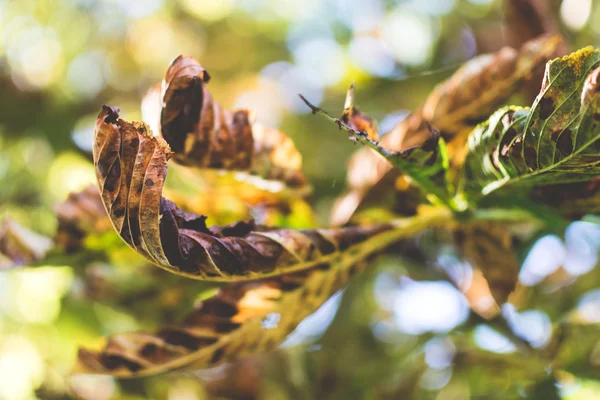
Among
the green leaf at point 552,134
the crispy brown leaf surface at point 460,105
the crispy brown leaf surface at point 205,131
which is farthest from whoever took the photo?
the crispy brown leaf surface at point 460,105

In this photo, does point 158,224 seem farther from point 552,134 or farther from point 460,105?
point 460,105

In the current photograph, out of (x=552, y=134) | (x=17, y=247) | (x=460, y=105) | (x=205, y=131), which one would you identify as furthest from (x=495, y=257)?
(x=17, y=247)

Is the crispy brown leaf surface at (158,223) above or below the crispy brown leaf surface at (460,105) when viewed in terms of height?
below

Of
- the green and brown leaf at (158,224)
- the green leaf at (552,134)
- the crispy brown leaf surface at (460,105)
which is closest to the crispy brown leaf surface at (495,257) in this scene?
the crispy brown leaf surface at (460,105)

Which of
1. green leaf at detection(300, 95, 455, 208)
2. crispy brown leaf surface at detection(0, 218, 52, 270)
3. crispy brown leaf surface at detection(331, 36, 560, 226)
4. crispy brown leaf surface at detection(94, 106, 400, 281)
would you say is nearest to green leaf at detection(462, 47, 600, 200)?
green leaf at detection(300, 95, 455, 208)

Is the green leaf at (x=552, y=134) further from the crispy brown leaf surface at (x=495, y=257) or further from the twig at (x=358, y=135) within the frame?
the crispy brown leaf surface at (x=495, y=257)

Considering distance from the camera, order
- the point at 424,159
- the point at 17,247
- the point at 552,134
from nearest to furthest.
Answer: the point at 552,134 → the point at 424,159 → the point at 17,247

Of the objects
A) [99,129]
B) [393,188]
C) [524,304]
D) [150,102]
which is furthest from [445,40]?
[99,129]

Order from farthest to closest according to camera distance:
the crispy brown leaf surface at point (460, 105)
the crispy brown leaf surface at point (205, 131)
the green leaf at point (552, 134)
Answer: the crispy brown leaf surface at point (460, 105) < the crispy brown leaf surface at point (205, 131) < the green leaf at point (552, 134)
